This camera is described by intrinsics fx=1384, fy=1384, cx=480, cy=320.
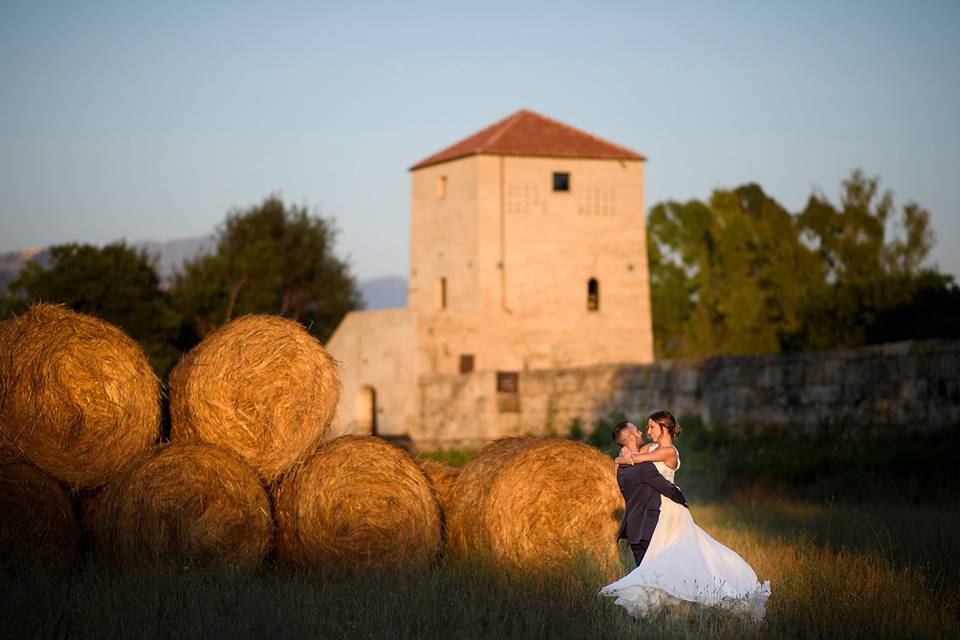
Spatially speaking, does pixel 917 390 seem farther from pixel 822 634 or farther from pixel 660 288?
pixel 660 288

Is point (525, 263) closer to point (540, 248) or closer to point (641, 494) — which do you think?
point (540, 248)

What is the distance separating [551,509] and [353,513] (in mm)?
1560

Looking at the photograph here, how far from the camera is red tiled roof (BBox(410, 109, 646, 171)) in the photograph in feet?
146

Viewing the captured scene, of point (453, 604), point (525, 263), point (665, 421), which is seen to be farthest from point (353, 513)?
point (525, 263)

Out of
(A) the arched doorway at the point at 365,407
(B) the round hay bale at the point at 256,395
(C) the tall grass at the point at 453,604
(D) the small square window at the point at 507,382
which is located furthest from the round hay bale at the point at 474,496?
(A) the arched doorway at the point at 365,407

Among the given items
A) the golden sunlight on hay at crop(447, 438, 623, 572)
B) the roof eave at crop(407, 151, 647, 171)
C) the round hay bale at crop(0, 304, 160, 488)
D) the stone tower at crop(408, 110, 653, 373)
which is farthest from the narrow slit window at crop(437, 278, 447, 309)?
the round hay bale at crop(0, 304, 160, 488)

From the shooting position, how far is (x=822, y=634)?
→ 8078 millimetres

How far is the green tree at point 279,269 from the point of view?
53.3 m

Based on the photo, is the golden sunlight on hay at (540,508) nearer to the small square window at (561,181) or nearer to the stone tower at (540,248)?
the stone tower at (540,248)

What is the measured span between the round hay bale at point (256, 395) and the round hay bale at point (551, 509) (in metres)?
1.52

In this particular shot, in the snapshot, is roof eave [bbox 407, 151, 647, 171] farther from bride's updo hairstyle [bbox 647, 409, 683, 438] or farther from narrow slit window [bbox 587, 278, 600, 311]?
bride's updo hairstyle [bbox 647, 409, 683, 438]

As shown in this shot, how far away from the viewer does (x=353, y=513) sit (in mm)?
10578

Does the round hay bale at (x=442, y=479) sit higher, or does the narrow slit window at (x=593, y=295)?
the narrow slit window at (x=593, y=295)

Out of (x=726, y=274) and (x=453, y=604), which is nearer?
(x=453, y=604)
